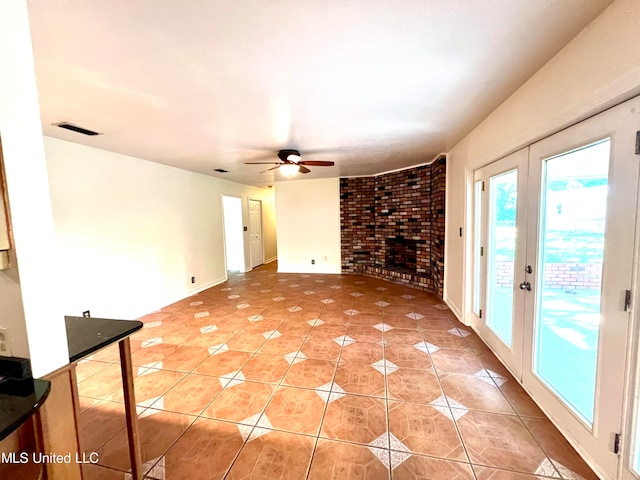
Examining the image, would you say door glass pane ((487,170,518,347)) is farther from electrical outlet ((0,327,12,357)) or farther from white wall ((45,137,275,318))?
white wall ((45,137,275,318))

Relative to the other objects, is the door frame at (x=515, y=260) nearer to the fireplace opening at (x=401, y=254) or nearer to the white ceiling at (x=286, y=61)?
the white ceiling at (x=286, y=61)

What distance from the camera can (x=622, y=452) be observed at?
4.01 ft

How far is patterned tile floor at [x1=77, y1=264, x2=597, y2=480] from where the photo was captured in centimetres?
144

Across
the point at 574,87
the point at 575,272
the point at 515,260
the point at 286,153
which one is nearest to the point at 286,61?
the point at 574,87

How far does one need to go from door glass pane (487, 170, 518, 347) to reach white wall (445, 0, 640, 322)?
0.29 metres

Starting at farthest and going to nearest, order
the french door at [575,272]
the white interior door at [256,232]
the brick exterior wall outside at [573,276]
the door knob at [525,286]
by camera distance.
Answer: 1. the white interior door at [256,232]
2. the door knob at [525,286]
3. the brick exterior wall outside at [573,276]
4. the french door at [575,272]

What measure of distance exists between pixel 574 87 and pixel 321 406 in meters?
2.43

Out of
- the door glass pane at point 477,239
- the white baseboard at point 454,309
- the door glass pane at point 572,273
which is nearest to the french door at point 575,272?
the door glass pane at point 572,273

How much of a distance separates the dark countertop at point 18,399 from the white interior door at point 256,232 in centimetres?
596

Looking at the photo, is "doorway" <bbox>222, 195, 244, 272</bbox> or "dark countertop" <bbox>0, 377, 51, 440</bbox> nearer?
"dark countertop" <bbox>0, 377, 51, 440</bbox>

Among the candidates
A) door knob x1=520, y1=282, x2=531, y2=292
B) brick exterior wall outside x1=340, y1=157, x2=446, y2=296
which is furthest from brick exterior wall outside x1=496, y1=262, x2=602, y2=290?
brick exterior wall outside x1=340, y1=157, x2=446, y2=296

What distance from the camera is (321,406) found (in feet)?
6.15

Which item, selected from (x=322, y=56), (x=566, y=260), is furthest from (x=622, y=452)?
(x=322, y=56)

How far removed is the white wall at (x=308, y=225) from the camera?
235 inches
